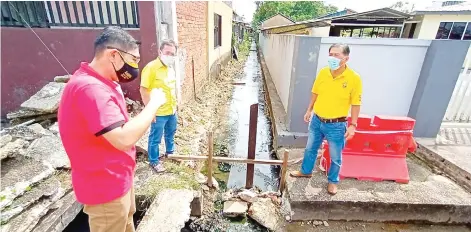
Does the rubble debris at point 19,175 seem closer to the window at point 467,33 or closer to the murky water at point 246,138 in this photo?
the murky water at point 246,138

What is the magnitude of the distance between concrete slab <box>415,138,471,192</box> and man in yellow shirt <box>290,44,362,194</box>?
1.98m

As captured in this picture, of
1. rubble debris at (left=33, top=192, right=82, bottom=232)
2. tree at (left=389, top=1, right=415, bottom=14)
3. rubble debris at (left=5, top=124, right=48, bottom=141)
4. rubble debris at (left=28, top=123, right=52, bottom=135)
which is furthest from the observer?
tree at (left=389, top=1, right=415, bottom=14)

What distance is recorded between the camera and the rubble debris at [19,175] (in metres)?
2.44

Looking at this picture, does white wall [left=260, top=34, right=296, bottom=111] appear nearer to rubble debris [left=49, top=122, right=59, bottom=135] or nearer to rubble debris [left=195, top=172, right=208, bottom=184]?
rubble debris [left=195, top=172, right=208, bottom=184]

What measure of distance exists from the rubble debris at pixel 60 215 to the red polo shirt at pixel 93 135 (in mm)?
1241

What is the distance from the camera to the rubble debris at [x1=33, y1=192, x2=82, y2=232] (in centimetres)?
241

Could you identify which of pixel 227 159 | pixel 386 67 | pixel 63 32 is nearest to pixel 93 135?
pixel 227 159

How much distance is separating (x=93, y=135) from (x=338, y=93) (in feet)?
8.12

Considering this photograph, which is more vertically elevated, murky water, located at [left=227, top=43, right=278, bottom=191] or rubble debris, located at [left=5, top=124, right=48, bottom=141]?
rubble debris, located at [left=5, top=124, right=48, bottom=141]

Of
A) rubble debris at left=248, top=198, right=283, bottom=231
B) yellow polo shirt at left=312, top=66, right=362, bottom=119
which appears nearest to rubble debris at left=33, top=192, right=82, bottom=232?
rubble debris at left=248, top=198, right=283, bottom=231

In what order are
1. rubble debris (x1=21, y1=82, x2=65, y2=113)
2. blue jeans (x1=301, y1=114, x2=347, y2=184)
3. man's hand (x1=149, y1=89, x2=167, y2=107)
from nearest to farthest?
man's hand (x1=149, y1=89, x2=167, y2=107) → blue jeans (x1=301, y1=114, x2=347, y2=184) → rubble debris (x1=21, y1=82, x2=65, y2=113)

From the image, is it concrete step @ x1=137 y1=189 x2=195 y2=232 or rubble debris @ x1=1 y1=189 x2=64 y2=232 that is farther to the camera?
concrete step @ x1=137 y1=189 x2=195 y2=232

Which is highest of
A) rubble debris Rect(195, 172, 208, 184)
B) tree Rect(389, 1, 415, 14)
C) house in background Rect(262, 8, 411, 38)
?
tree Rect(389, 1, 415, 14)

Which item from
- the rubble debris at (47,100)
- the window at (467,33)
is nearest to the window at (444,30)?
the window at (467,33)
